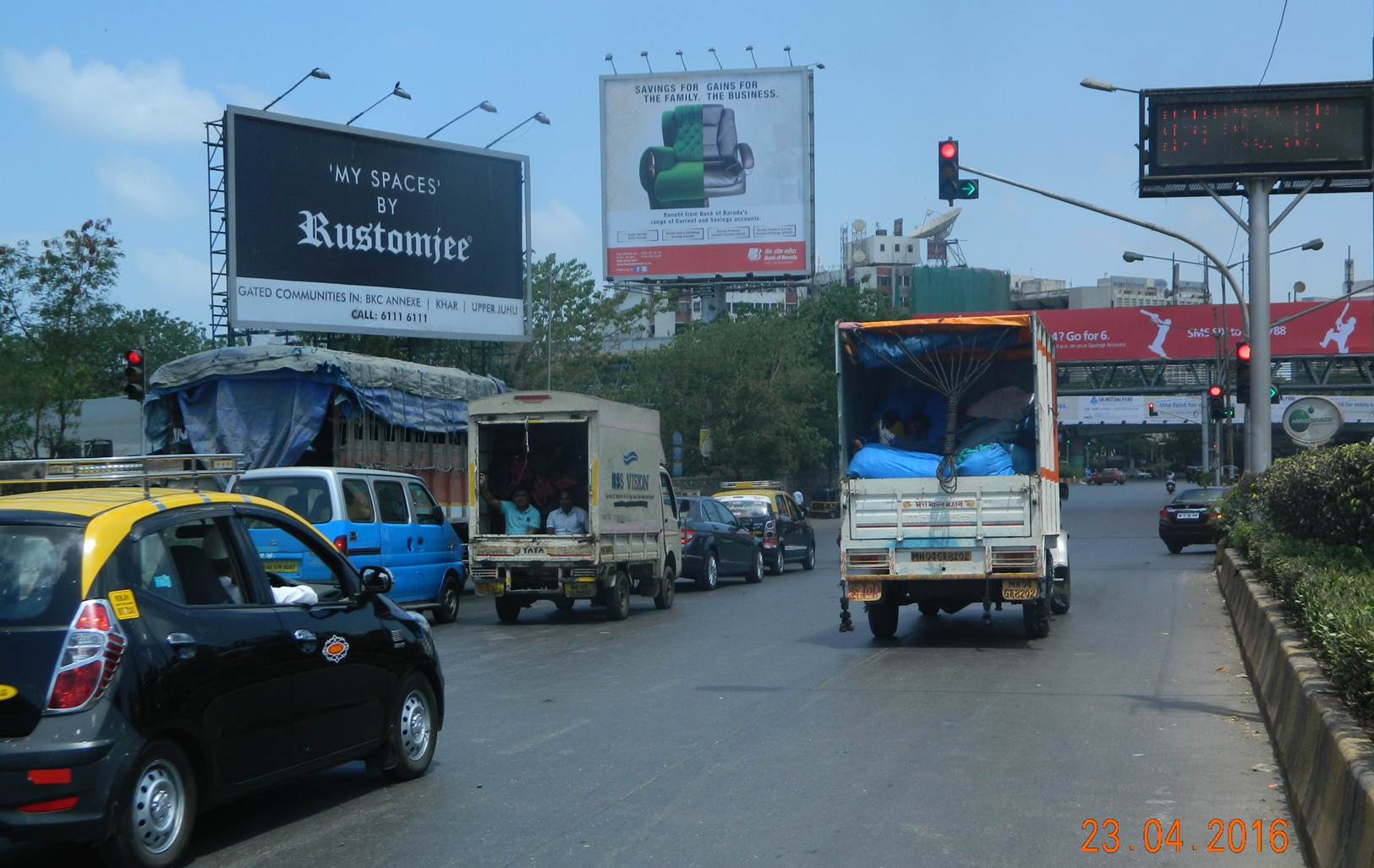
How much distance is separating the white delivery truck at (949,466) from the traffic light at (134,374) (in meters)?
10.5

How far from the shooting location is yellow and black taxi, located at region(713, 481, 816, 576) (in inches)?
1053

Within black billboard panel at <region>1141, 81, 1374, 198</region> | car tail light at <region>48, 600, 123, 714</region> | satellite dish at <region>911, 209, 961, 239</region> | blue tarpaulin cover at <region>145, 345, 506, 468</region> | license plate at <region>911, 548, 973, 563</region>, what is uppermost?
satellite dish at <region>911, 209, 961, 239</region>

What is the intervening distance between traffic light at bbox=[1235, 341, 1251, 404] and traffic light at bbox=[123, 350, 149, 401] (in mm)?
16975

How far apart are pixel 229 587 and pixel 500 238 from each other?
88.2ft

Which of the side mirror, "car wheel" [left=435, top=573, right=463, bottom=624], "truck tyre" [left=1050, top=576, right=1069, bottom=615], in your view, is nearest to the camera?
the side mirror

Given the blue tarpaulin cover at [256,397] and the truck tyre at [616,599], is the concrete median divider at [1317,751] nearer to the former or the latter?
the truck tyre at [616,599]

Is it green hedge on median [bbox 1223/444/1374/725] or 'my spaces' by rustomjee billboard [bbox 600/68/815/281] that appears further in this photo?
'my spaces' by rustomjee billboard [bbox 600/68/815/281]

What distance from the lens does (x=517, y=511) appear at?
18.6 m

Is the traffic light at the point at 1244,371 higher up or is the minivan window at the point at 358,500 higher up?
the traffic light at the point at 1244,371

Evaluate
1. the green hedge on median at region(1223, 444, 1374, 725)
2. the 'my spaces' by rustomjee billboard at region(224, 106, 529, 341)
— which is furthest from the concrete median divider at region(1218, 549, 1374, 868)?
the 'my spaces' by rustomjee billboard at region(224, 106, 529, 341)

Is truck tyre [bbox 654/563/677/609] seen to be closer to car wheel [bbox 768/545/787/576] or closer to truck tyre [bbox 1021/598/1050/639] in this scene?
truck tyre [bbox 1021/598/1050/639]

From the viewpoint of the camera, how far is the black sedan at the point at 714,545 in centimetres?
2325

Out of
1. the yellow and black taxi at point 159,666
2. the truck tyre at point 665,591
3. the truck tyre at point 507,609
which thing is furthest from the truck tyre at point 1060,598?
the yellow and black taxi at point 159,666

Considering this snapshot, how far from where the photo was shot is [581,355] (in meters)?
47.9
